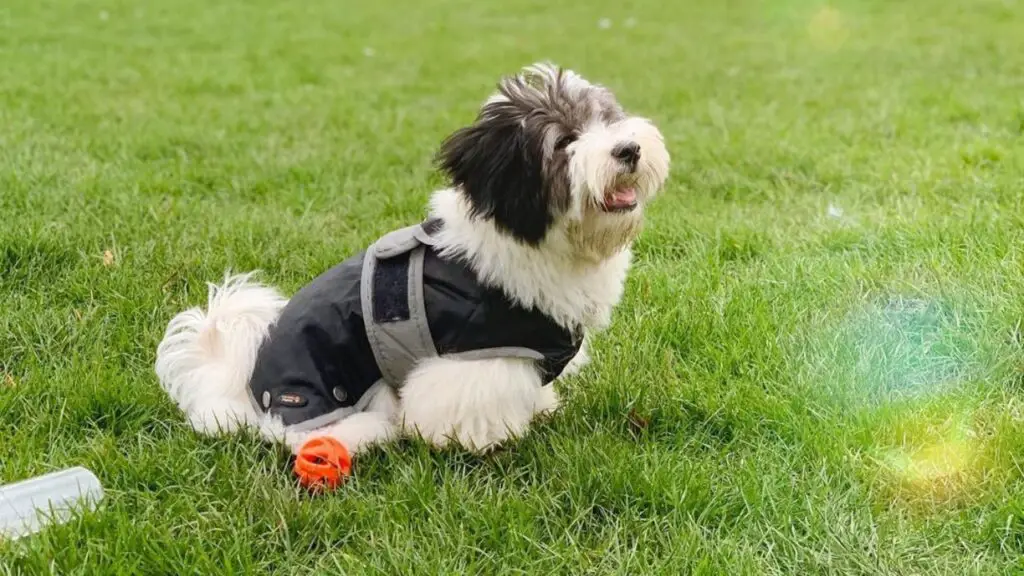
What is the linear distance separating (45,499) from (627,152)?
1929 millimetres

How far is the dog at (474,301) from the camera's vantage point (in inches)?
99.1

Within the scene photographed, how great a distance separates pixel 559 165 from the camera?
2.48m

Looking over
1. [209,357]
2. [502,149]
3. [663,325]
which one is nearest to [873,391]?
[663,325]

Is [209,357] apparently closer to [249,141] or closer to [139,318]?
[139,318]

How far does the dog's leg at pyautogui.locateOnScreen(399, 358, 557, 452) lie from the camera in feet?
8.79

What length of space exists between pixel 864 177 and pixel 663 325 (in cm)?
264

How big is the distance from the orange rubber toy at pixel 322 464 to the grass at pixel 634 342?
6 cm

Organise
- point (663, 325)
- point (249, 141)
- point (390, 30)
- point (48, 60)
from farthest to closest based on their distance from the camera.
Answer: point (390, 30), point (48, 60), point (249, 141), point (663, 325)

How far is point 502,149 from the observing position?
2525 millimetres

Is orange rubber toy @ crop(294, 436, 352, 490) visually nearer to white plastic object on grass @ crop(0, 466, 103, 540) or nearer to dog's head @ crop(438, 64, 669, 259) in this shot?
white plastic object on grass @ crop(0, 466, 103, 540)

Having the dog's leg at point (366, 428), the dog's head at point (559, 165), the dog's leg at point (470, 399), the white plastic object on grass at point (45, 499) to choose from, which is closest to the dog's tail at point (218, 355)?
the dog's leg at point (366, 428)

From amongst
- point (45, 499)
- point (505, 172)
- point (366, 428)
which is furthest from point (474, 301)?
point (45, 499)

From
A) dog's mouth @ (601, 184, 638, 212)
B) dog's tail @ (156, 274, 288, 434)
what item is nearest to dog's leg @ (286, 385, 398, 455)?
dog's tail @ (156, 274, 288, 434)

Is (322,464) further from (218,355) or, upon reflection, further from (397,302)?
(218,355)
